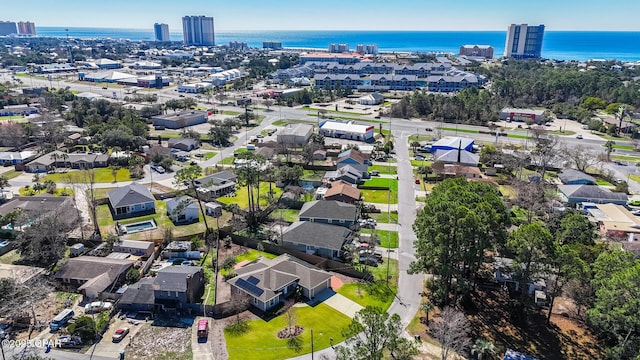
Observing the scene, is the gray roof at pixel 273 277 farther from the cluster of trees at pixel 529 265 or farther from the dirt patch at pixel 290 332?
the cluster of trees at pixel 529 265

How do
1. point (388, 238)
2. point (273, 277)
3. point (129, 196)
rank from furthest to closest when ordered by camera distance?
point (129, 196) < point (388, 238) < point (273, 277)

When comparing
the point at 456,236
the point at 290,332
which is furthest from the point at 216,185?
the point at 456,236

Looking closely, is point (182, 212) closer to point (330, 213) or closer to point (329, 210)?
point (329, 210)

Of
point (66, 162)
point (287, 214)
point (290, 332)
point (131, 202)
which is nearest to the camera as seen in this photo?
point (290, 332)

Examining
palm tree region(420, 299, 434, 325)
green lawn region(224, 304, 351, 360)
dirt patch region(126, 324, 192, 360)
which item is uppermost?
palm tree region(420, 299, 434, 325)

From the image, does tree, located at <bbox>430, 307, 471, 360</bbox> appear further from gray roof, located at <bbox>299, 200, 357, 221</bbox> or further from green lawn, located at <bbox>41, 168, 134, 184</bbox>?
green lawn, located at <bbox>41, 168, 134, 184</bbox>

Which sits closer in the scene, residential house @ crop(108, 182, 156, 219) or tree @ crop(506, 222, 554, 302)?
tree @ crop(506, 222, 554, 302)

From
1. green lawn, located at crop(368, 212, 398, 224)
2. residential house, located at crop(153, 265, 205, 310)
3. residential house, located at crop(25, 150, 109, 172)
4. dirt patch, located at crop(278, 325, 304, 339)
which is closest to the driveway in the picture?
residential house, located at crop(153, 265, 205, 310)

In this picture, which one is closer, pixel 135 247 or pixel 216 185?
pixel 135 247
